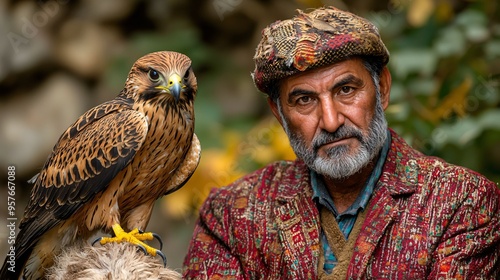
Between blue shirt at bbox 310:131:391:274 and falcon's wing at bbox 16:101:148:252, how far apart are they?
0.74 meters

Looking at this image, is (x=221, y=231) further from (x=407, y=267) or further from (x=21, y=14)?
(x=21, y=14)

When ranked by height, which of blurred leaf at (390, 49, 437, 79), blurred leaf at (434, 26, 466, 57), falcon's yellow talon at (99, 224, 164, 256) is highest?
blurred leaf at (434, 26, 466, 57)

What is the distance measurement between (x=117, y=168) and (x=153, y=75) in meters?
0.35

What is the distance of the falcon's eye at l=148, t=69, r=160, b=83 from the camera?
2932 millimetres

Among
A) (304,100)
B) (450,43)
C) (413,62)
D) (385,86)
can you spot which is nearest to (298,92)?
(304,100)

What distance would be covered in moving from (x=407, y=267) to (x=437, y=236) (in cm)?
15

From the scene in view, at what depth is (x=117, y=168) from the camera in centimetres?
292

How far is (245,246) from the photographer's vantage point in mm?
3289

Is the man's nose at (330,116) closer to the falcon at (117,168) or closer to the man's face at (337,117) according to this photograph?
the man's face at (337,117)

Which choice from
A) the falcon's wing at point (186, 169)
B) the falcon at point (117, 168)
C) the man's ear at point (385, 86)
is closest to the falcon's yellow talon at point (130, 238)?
the falcon at point (117, 168)

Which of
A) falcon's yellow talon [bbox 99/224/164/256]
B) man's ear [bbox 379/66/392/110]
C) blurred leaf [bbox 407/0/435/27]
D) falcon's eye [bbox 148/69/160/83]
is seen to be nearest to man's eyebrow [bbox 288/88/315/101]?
man's ear [bbox 379/66/392/110]

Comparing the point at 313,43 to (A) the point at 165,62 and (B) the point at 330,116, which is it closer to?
(B) the point at 330,116

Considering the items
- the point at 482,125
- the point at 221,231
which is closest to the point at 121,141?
the point at 221,231

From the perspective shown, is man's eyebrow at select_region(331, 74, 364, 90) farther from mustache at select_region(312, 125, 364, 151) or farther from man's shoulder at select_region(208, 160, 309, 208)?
man's shoulder at select_region(208, 160, 309, 208)
